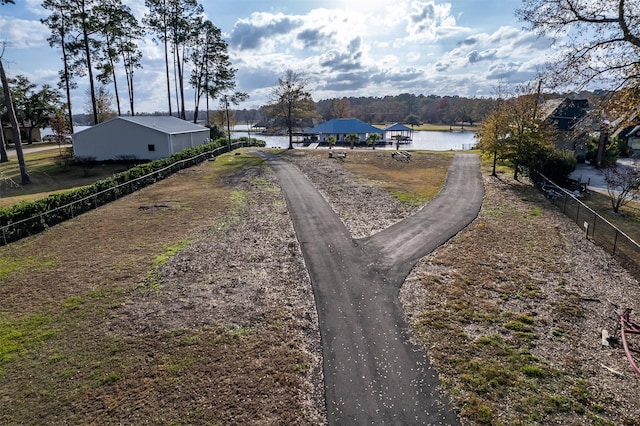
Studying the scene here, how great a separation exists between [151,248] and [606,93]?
57.4 ft

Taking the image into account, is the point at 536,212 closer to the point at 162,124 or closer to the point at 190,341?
the point at 190,341

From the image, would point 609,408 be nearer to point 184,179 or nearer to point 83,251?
point 83,251

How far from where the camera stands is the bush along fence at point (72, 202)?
51.3 feet

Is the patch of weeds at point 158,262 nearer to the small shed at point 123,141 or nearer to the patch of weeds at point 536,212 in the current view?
the patch of weeds at point 536,212

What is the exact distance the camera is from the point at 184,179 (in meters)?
29.4

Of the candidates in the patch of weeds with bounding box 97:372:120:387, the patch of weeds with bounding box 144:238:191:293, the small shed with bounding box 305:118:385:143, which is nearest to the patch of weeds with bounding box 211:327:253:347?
the patch of weeds with bounding box 97:372:120:387

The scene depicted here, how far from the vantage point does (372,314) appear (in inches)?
382

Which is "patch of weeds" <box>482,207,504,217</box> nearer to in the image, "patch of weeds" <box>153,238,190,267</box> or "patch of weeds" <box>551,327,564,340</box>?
"patch of weeds" <box>551,327,564,340</box>

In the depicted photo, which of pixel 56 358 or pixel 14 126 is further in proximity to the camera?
pixel 14 126

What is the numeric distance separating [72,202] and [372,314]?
1738 centimetres

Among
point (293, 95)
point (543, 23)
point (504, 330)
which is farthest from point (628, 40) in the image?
point (293, 95)

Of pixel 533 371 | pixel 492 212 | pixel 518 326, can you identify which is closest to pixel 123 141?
pixel 492 212

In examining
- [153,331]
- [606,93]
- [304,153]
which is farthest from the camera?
[304,153]

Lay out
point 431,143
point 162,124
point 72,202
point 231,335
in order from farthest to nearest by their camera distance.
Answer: point 431,143 < point 162,124 < point 72,202 < point 231,335
